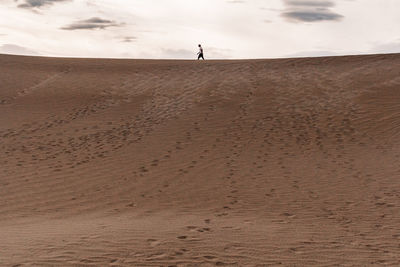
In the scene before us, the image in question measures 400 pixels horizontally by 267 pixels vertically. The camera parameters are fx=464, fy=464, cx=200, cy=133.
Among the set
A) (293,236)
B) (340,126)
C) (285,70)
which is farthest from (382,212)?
(285,70)

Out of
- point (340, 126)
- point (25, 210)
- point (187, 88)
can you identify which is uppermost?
point (187, 88)

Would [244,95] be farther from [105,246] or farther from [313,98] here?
[105,246]

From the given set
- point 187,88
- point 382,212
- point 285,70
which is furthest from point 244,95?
point 382,212

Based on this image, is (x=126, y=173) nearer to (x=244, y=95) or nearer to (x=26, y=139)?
(x=26, y=139)

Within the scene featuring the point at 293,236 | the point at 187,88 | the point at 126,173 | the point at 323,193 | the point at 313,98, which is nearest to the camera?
the point at 293,236

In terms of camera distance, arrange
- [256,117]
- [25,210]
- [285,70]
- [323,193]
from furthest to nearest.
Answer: [285,70] → [256,117] → [323,193] → [25,210]

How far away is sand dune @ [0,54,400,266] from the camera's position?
6402 millimetres

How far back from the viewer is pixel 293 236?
271 inches

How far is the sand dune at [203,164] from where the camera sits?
6402mm

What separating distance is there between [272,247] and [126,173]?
6098 millimetres

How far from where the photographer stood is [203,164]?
40.4 ft

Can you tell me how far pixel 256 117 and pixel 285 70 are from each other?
24.9 ft

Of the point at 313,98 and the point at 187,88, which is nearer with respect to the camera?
the point at 313,98

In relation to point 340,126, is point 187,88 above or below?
above
